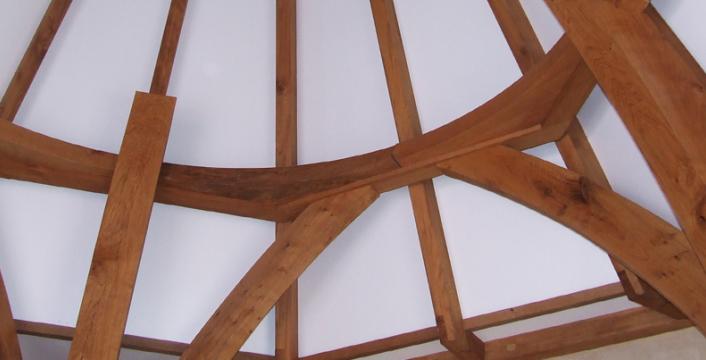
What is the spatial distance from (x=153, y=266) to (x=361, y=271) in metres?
1.05

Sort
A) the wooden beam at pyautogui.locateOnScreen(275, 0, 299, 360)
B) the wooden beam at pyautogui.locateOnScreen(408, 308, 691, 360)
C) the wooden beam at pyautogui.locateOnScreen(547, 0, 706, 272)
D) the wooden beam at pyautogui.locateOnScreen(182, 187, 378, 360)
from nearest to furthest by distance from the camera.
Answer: the wooden beam at pyautogui.locateOnScreen(547, 0, 706, 272) → the wooden beam at pyautogui.locateOnScreen(182, 187, 378, 360) → the wooden beam at pyautogui.locateOnScreen(408, 308, 691, 360) → the wooden beam at pyautogui.locateOnScreen(275, 0, 299, 360)

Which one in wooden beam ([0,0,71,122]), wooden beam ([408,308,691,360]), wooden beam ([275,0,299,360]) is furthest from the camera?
wooden beam ([275,0,299,360])

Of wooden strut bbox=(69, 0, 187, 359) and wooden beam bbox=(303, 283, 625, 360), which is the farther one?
wooden beam bbox=(303, 283, 625, 360)

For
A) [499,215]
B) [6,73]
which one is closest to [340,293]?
[499,215]

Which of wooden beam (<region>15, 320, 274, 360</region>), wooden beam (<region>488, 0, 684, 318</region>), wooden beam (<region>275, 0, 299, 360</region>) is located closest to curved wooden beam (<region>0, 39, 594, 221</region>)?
wooden beam (<region>488, 0, 684, 318</region>)

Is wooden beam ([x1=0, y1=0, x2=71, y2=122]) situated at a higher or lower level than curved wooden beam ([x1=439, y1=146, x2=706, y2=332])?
higher

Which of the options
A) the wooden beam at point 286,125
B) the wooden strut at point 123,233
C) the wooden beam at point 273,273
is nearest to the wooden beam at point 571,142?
the wooden beam at point 273,273

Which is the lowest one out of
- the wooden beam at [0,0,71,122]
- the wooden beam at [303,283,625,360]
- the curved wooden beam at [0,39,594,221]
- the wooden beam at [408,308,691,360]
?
the wooden beam at [408,308,691,360]

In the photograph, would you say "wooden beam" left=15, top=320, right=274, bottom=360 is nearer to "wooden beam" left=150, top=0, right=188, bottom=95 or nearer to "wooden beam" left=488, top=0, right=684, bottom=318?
"wooden beam" left=150, top=0, right=188, bottom=95

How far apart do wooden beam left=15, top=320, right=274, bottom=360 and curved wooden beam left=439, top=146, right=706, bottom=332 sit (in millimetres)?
1501

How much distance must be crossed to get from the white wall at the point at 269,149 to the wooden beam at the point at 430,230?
0.25 feet

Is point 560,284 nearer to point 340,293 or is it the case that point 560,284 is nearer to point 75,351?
point 340,293

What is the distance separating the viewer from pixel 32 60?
131 inches

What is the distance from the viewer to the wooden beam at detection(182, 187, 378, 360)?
2.74 metres
